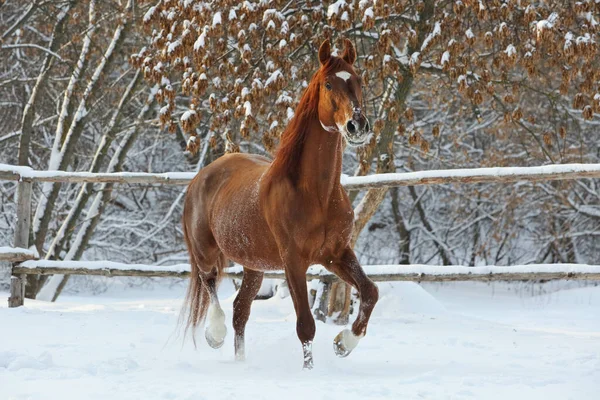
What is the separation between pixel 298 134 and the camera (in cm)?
437

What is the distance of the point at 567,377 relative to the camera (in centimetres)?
394

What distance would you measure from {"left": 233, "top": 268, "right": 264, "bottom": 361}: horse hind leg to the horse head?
1.41 metres

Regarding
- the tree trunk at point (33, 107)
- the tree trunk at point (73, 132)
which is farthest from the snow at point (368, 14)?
the tree trunk at point (33, 107)

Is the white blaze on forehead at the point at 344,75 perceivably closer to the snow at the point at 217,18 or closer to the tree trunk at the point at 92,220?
the snow at the point at 217,18

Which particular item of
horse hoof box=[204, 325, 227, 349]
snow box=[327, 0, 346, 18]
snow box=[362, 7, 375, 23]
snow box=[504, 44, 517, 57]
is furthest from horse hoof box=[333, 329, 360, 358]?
snow box=[504, 44, 517, 57]

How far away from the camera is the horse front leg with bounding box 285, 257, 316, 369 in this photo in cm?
421

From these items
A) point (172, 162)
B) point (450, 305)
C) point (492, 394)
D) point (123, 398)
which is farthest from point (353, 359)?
point (172, 162)

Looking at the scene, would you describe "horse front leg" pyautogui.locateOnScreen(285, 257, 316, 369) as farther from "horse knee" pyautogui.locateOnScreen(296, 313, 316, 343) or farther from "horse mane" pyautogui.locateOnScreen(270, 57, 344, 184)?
"horse mane" pyautogui.locateOnScreen(270, 57, 344, 184)

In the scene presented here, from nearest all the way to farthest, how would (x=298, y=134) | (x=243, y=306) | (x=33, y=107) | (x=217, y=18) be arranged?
1. (x=298, y=134)
2. (x=243, y=306)
3. (x=217, y=18)
4. (x=33, y=107)

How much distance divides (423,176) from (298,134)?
1909 millimetres

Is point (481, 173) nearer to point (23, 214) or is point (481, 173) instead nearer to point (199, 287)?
point (199, 287)

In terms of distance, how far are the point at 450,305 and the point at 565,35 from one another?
5529mm

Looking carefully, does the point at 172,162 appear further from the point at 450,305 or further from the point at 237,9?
the point at 237,9

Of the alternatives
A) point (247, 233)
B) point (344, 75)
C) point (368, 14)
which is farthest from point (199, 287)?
point (368, 14)
